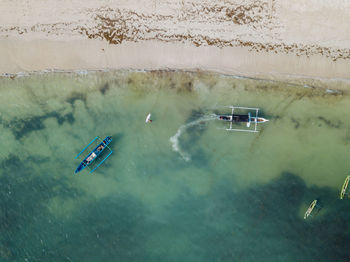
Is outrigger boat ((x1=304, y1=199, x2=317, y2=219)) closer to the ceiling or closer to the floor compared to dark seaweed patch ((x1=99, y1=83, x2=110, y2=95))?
closer to the floor

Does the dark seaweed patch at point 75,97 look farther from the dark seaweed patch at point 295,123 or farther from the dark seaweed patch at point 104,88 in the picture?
the dark seaweed patch at point 295,123

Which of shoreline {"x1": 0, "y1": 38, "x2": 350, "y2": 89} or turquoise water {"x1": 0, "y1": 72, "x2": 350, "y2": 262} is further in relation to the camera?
turquoise water {"x1": 0, "y1": 72, "x2": 350, "y2": 262}

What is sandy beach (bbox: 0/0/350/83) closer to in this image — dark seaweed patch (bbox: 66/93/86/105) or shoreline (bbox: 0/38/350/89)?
shoreline (bbox: 0/38/350/89)

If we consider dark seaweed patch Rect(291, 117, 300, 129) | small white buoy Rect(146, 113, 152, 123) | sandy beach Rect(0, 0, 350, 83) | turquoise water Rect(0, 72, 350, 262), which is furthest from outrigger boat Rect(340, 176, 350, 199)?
small white buoy Rect(146, 113, 152, 123)

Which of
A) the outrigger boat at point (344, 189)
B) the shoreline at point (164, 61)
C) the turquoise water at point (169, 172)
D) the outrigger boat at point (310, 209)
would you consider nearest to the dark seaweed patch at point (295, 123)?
the turquoise water at point (169, 172)

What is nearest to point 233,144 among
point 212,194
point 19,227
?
point 212,194

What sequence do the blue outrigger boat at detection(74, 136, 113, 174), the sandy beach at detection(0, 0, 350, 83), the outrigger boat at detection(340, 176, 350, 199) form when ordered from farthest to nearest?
1. the blue outrigger boat at detection(74, 136, 113, 174)
2. the outrigger boat at detection(340, 176, 350, 199)
3. the sandy beach at detection(0, 0, 350, 83)
